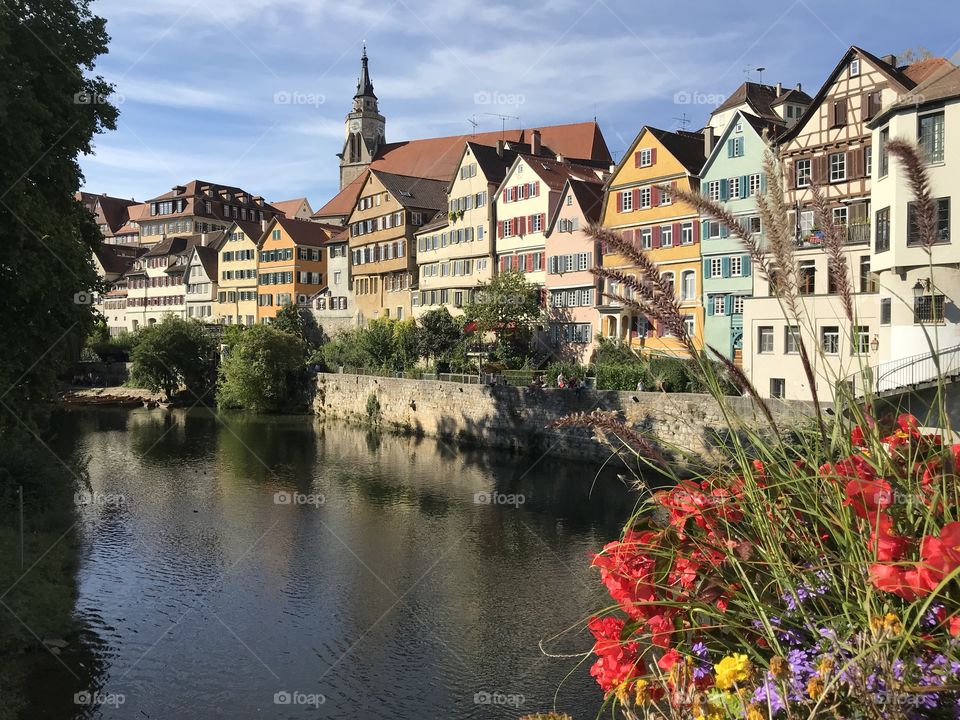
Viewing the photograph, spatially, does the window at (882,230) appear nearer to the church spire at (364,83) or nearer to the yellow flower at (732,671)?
the yellow flower at (732,671)

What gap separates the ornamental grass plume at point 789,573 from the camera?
2008 millimetres

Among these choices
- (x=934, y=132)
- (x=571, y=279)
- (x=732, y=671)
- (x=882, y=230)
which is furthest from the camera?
(x=571, y=279)

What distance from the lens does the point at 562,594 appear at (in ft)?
51.7

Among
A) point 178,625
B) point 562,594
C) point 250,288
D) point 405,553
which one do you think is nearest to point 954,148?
point 562,594

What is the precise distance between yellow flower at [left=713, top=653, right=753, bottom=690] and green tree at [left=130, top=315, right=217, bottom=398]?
52341 millimetres

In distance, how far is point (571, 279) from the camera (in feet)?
130

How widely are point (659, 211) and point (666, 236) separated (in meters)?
1.14

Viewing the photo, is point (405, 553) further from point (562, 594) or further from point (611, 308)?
point (611, 308)

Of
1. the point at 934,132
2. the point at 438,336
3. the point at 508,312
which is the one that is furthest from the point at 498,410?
→ the point at 934,132

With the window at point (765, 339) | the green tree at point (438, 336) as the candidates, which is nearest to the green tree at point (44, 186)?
the window at point (765, 339)

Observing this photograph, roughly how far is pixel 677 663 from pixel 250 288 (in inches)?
2622

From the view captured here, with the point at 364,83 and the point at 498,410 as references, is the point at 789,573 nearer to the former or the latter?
the point at 498,410

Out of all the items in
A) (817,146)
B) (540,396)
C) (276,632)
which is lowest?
(276,632)

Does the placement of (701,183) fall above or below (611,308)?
above
